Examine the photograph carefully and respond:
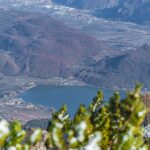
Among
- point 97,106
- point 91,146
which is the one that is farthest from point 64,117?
point 91,146

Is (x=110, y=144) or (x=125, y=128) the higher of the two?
(x=125, y=128)

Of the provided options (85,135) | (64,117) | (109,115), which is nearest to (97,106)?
(109,115)

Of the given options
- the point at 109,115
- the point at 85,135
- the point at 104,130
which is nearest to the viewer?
the point at 85,135

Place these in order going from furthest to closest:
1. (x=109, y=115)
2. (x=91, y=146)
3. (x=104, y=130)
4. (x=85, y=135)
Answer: (x=109, y=115), (x=104, y=130), (x=85, y=135), (x=91, y=146)

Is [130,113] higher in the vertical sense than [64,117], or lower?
higher

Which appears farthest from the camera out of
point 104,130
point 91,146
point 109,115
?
point 109,115

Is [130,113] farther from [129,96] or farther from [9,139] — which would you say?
[9,139]

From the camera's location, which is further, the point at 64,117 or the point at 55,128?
the point at 64,117

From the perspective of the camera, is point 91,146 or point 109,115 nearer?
point 91,146

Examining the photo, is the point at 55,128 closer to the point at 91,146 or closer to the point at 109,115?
the point at 91,146
